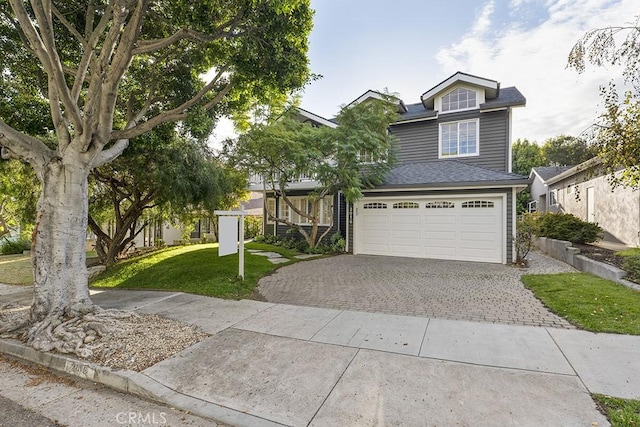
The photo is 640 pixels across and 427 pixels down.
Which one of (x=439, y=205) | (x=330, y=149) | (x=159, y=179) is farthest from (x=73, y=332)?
(x=439, y=205)

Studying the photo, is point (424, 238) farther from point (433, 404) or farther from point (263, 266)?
point (433, 404)

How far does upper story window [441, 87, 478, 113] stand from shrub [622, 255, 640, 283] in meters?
8.42

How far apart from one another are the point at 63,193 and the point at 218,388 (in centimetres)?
421

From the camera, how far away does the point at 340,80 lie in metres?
11.5

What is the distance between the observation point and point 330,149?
12062 mm

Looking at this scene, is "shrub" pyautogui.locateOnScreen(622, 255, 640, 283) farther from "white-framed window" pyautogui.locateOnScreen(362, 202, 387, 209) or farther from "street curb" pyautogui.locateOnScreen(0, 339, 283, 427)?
"street curb" pyautogui.locateOnScreen(0, 339, 283, 427)

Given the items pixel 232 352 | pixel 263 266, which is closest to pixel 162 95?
pixel 263 266

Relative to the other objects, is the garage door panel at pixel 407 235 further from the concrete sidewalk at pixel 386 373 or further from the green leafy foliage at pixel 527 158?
the green leafy foliage at pixel 527 158

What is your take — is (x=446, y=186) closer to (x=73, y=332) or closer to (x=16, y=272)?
(x=73, y=332)

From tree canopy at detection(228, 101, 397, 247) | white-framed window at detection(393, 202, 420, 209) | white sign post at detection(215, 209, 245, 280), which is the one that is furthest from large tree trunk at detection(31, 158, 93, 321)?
white-framed window at detection(393, 202, 420, 209)

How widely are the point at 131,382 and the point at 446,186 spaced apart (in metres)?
10.6

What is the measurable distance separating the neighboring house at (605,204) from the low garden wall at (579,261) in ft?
5.76

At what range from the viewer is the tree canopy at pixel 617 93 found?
6.14 metres

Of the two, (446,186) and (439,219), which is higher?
(446,186)
